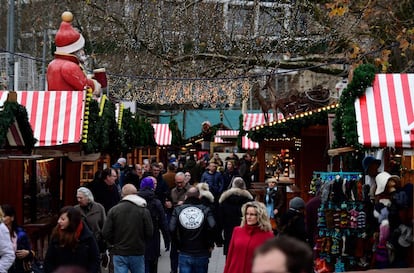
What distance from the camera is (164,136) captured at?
39.6m

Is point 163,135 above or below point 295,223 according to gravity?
above

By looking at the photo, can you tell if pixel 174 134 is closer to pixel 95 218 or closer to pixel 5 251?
pixel 95 218

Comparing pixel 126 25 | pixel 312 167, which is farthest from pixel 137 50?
pixel 312 167

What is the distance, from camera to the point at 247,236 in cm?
909

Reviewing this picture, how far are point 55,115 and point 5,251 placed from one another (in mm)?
6798

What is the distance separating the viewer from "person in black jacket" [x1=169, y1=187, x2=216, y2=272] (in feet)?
34.8

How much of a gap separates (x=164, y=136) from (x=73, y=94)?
24398 millimetres

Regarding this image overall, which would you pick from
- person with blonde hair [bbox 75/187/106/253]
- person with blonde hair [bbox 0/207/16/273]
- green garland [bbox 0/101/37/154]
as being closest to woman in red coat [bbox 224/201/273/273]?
person with blonde hair [bbox 0/207/16/273]

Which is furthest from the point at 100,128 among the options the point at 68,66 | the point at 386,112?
the point at 386,112

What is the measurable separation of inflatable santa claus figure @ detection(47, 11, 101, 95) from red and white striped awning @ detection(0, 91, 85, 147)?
4.41 ft

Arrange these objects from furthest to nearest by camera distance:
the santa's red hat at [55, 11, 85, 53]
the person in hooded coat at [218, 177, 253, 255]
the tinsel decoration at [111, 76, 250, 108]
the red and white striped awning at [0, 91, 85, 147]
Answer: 1. the tinsel decoration at [111, 76, 250, 108]
2. the santa's red hat at [55, 11, 85, 53]
3. the red and white striped awning at [0, 91, 85, 147]
4. the person in hooded coat at [218, 177, 253, 255]

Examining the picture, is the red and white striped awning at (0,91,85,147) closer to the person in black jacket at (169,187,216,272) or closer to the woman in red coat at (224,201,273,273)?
the person in black jacket at (169,187,216,272)

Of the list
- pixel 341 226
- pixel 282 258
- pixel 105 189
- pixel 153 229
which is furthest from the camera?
pixel 105 189

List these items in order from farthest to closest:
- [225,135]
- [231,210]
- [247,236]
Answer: [225,135], [231,210], [247,236]
